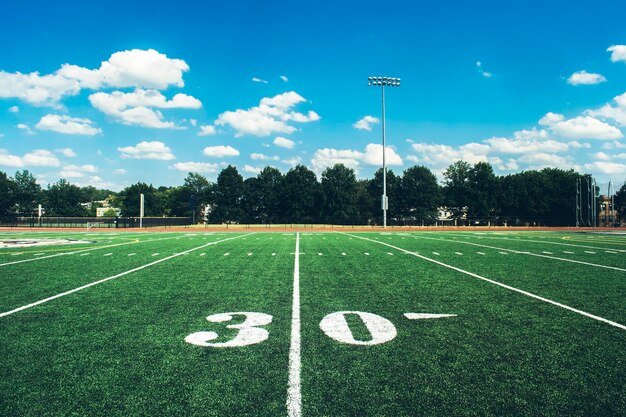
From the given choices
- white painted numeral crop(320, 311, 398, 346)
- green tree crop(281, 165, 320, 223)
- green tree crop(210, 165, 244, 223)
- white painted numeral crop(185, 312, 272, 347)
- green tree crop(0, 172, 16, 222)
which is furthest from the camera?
green tree crop(0, 172, 16, 222)

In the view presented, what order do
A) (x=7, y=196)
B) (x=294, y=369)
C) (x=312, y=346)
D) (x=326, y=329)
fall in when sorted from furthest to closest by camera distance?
(x=7, y=196) < (x=326, y=329) < (x=312, y=346) < (x=294, y=369)

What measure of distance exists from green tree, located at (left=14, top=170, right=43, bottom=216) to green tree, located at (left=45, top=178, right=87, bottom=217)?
7756 millimetres

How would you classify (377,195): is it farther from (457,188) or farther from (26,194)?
(26,194)

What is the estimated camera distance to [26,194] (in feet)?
300

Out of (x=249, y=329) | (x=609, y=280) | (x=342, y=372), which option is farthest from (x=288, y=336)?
(x=609, y=280)

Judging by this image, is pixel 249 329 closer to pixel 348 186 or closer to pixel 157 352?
pixel 157 352

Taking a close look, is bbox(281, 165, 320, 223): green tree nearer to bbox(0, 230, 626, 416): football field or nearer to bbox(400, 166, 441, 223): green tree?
bbox(400, 166, 441, 223): green tree

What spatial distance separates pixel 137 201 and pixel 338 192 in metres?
55.4

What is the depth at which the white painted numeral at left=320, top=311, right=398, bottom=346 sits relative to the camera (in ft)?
15.3

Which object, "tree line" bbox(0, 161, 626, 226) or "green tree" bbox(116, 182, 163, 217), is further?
"green tree" bbox(116, 182, 163, 217)

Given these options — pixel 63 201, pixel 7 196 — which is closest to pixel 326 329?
pixel 7 196

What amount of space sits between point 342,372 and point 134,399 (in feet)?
5.78

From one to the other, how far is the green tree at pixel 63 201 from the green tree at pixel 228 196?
43192 mm

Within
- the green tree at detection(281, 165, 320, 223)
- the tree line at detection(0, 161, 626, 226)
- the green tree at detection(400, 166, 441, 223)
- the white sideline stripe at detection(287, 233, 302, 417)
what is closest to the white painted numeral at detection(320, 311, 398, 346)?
the white sideline stripe at detection(287, 233, 302, 417)
